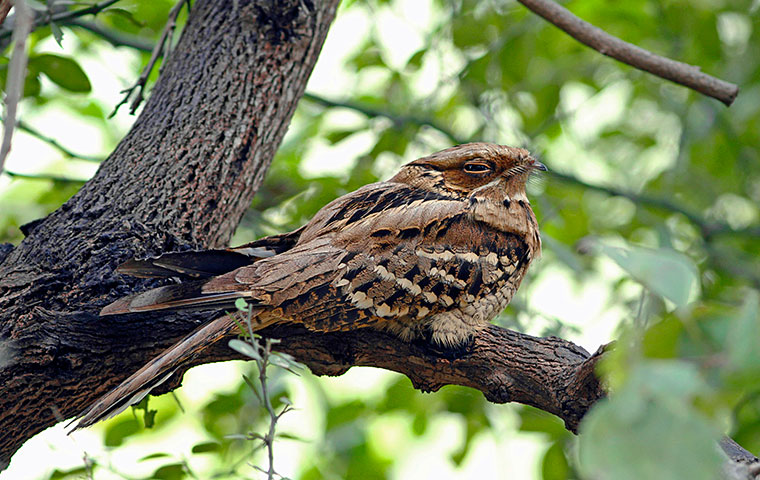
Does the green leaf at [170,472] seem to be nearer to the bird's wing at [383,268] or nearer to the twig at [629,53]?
the bird's wing at [383,268]

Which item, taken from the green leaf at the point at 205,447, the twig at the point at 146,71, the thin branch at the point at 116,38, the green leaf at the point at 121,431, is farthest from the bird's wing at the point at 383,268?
the thin branch at the point at 116,38

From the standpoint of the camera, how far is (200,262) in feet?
7.16

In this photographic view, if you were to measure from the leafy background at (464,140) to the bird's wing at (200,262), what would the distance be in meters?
0.56

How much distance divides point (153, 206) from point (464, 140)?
2.41 metres

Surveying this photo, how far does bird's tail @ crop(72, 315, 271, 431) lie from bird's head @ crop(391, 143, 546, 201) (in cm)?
106

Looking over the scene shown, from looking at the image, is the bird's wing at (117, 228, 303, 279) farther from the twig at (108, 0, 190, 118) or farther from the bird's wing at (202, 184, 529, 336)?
the twig at (108, 0, 190, 118)

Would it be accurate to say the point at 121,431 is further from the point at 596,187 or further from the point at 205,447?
the point at 596,187

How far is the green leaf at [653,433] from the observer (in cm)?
76

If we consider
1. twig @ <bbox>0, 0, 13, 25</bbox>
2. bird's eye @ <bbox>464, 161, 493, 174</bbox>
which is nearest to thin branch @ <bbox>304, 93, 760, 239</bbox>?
bird's eye @ <bbox>464, 161, 493, 174</bbox>

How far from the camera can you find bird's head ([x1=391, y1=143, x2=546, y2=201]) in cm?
278

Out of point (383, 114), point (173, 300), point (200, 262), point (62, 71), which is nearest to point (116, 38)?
point (62, 71)

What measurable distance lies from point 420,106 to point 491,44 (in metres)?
0.55

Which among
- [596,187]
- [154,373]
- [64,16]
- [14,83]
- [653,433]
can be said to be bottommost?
[596,187]

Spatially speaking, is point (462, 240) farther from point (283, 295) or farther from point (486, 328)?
point (283, 295)
